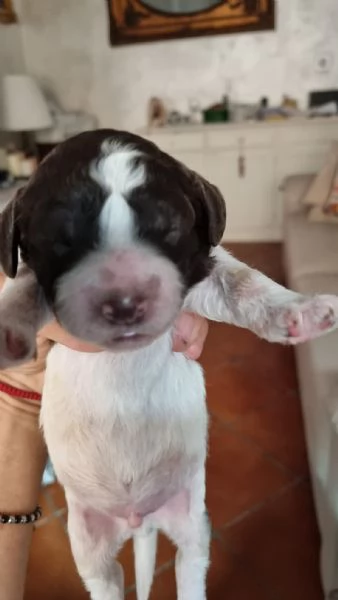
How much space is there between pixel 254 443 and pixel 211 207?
1.45 meters

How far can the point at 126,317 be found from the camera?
0.65 metres

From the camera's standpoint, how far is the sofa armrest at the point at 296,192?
319cm

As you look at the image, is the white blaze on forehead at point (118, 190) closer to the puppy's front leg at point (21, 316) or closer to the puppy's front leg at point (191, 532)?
the puppy's front leg at point (21, 316)

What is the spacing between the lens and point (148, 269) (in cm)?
66

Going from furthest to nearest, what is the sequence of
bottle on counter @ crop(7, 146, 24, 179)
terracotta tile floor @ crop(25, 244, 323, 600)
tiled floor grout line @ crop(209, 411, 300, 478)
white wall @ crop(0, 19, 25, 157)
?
white wall @ crop(0, 19, 25, 157) < bottle on counter @ crop(7, 146, 24, 179) < tiled floor grout line @ crop(209, 411, 300, 478) < terracotta tile floor @ crop(25, 244, 323, 600)

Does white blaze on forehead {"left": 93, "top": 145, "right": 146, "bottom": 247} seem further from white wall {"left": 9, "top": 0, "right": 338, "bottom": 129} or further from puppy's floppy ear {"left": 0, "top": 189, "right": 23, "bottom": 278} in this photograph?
white wall {"left": 9, "top": 0, "right": 338, "bottom": 129}

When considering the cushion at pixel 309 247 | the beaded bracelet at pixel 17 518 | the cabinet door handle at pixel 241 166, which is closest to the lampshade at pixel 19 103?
the cabinet door handle at pixel 241 166

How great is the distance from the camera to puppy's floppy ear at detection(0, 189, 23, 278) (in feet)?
2.47

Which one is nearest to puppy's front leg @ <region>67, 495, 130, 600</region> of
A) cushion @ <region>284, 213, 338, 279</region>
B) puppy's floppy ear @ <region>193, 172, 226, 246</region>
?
puppy's floppy ear @ <region>193, 172, 226, 246</region>

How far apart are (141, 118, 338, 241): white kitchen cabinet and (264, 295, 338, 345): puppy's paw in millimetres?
3562

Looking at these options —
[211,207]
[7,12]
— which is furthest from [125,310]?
[7,12]

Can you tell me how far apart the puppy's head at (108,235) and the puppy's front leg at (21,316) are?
0.03 metres

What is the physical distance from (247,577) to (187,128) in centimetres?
333

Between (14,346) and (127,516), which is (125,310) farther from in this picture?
(127,516)
